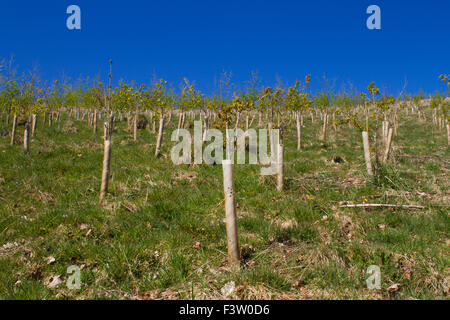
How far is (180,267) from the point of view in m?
3.42

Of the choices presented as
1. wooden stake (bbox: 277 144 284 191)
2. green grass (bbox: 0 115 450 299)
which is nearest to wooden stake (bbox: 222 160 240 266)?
green grass (bbox: 0 115 450 299)

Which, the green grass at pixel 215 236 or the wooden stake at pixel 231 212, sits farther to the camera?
the wooden stake at pixel 231 212

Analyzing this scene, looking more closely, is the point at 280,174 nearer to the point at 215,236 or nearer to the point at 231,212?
the point at 215,236

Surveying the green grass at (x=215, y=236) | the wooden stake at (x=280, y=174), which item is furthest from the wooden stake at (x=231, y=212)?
the wooden stake at (x=280, y=174)

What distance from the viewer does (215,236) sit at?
430 centimetres

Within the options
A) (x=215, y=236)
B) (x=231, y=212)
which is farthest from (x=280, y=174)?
(x=231, y=212)

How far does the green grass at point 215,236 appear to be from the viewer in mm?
3096

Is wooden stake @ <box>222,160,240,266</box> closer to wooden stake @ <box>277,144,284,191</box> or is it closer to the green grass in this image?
the green grass

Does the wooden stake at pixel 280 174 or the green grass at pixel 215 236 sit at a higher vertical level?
the wooden stake at pixel 280 174

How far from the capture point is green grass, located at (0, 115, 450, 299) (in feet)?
10.2

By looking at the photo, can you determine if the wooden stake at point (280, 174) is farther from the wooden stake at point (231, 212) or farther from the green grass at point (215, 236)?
the wooden stake at point (231, 212)

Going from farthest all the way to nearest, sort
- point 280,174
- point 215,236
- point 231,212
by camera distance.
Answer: point 280,174
point 215,236
point 231,212
